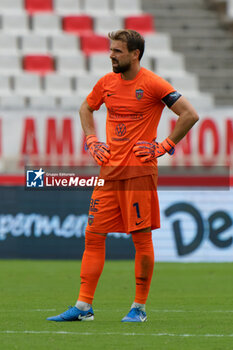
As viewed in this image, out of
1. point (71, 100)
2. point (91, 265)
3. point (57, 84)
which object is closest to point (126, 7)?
point (57, 84)

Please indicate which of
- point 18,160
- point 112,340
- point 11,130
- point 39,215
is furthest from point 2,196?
point 112,340

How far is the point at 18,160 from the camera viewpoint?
1338cm

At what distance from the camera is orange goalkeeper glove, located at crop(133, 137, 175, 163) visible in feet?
18.5

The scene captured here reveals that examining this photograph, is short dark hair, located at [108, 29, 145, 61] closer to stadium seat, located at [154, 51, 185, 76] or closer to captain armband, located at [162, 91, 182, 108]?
captain armband, located at [162, 91, 182, 108]

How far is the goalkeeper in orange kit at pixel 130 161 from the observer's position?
224 inches

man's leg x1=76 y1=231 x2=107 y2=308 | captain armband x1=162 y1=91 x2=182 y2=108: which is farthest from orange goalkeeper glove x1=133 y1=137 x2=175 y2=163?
man's leg x1=76 y1=231 x2=107 y2=308

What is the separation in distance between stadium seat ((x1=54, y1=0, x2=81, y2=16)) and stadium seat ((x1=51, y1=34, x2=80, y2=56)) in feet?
3.00

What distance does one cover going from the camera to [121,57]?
18.7ft

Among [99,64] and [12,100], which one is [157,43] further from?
[12,100]

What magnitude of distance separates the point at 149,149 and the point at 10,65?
11.6 m

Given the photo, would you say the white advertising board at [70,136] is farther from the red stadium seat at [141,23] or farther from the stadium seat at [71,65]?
the red stadium seat at [141,23]

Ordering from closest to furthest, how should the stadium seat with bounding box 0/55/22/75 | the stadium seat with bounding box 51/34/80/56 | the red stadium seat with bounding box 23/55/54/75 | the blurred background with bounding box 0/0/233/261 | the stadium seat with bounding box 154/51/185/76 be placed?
the blurred background with bounding box 0/0/233/261, the stadium seat with bounding box 0/55/22/75, the red stadium seat with bounding box 23/55/54/75, the stadium seat with bounding box 51/34/80/56, the stadium seat with bounding box 154/51/185/76

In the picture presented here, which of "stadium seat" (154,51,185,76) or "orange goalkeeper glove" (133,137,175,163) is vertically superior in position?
"stadium seat" (154,51,185,76)

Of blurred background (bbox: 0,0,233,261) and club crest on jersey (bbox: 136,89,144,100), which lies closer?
club crest on jersey (bbox: 136,89,144,100)
